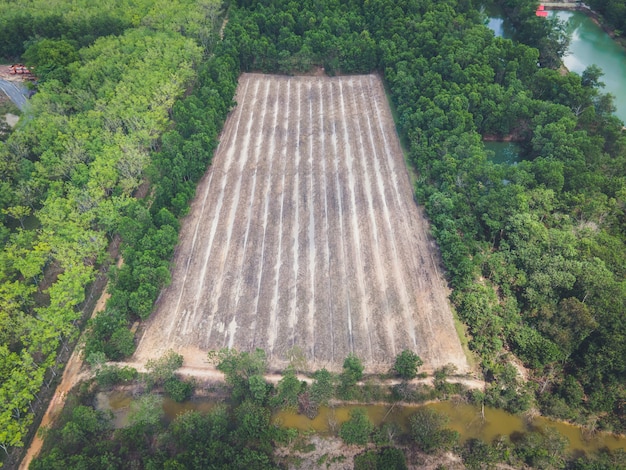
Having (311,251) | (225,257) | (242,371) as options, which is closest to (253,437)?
(242,371)

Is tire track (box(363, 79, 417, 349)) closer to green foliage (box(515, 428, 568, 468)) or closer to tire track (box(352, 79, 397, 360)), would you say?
tire track (box(352, 79, 397, 360))

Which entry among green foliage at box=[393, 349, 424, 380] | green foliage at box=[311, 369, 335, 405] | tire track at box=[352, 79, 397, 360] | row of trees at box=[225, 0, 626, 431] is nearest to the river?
row of trees at box=[225, 0, 626, 431]

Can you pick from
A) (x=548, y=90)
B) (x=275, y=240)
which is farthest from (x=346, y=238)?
(x=548, y=90)

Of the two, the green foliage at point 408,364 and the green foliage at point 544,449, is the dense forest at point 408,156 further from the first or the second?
the green foliage at point 408,364

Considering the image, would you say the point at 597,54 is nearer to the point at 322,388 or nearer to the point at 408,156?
the point at 408,156

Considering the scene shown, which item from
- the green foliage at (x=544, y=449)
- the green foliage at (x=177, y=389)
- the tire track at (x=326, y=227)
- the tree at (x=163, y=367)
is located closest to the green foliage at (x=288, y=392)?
the tire track at (x=326, y=227)

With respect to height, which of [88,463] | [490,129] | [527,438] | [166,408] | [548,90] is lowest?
[166,408]

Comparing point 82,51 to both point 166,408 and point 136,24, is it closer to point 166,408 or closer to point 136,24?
point 136,24
